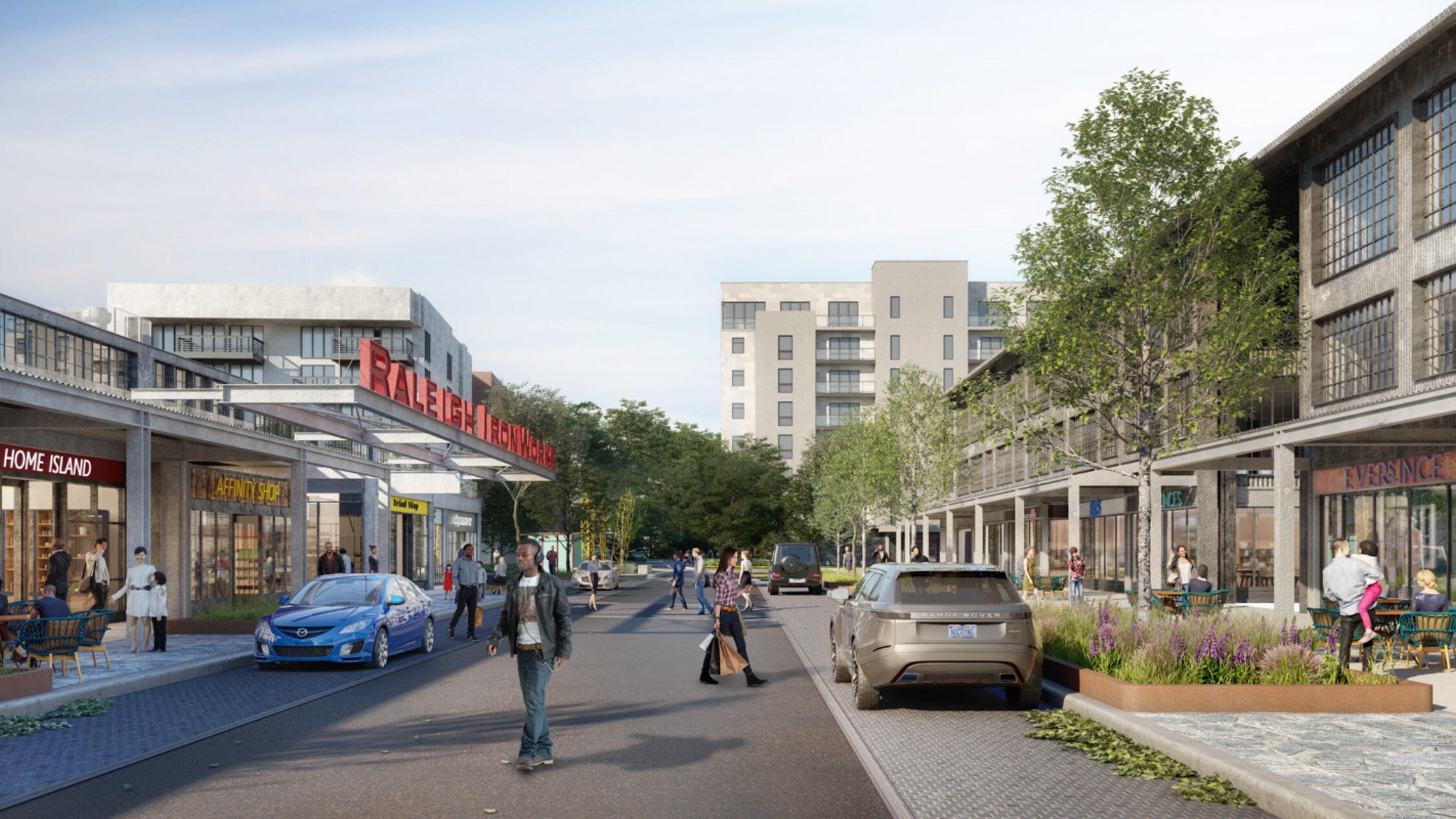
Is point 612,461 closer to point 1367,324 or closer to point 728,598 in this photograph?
point 1367,324

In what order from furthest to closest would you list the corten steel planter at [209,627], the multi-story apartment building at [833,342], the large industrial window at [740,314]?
the large industrial window at [740,314]
the multi-story apartment building at [833,342]
the corten steel planter at [209,627]

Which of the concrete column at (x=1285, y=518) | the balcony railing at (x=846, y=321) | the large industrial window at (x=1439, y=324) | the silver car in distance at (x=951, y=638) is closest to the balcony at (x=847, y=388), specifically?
the balcony railing at (x=846, y=321)

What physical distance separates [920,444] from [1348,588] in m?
38.5

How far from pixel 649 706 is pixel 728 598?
10.2ft

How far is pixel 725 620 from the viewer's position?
16.2m

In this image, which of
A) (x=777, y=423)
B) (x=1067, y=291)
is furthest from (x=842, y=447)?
(x=1067, y=291)

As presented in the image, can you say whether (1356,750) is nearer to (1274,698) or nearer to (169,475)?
(1274,698)

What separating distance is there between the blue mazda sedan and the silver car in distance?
7838 millimetres

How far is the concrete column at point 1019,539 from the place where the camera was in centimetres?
4459

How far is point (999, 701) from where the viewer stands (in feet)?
44.8

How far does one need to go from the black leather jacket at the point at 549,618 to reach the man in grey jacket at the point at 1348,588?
31.3 ft

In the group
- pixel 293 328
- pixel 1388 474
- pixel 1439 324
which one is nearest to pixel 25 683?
pixel 1439 324

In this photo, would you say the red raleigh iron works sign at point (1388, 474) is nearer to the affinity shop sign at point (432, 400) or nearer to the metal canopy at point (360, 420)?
the affinity shop sign at point (432, 400)

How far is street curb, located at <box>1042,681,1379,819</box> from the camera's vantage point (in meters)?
7.38
